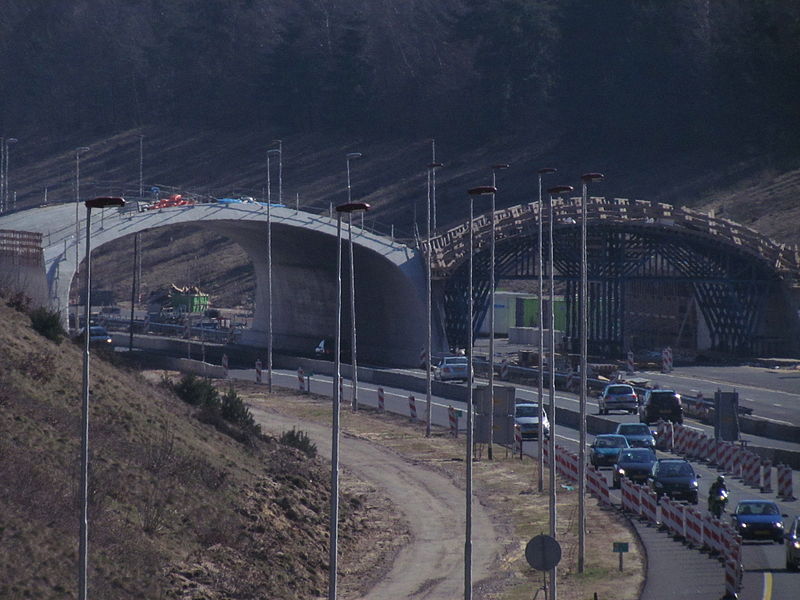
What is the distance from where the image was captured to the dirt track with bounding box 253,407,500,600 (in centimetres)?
2866

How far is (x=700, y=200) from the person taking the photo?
11506 cm

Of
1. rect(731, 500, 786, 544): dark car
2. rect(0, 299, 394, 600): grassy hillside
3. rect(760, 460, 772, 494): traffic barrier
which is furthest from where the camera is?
rect(760, 460, 772, 494): traffic barrier

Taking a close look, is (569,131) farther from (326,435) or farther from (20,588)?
(20,588)

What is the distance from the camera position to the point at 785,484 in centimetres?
3634

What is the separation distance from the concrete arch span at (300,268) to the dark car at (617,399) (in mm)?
17310

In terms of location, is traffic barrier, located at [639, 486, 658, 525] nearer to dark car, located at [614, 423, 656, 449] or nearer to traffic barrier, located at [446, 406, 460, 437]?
dark car, located at [614, 423, 656, 449]

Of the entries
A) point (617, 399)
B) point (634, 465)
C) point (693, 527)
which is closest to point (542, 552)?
point (693, 527)

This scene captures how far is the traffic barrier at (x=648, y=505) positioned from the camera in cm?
3319

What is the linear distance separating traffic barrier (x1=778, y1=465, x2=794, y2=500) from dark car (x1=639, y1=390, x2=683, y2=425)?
1393 cm

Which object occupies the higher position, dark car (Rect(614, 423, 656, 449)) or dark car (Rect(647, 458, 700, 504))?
dark car (Rect(614, 423, 656, 449))

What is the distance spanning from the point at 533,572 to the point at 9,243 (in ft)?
122

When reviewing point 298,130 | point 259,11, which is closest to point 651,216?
point 298,130

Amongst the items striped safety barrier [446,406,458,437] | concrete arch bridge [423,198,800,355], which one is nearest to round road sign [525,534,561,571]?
striped safety barrier [446,406,458,437]

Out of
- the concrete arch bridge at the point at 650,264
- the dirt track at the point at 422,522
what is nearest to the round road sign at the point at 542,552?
the dirt track at the point at 422,522
